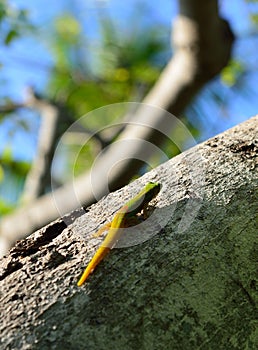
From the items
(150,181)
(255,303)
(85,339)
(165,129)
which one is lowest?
(255,303)

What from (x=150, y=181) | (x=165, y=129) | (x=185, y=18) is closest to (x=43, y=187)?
(x=165, y=129)

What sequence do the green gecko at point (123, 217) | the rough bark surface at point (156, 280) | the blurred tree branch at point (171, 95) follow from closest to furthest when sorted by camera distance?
the rough bark surface at point (156, 280) < the green gecko at point (123, 217) < the blurred tree branch at point (171, 95)

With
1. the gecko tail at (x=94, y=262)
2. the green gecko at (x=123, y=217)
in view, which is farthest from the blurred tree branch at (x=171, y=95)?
the gecko tail at (x=94, y=262)

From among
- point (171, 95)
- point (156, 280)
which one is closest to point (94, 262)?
point (156, 280)

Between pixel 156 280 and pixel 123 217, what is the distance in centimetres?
22

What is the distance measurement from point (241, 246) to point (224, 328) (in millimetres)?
174

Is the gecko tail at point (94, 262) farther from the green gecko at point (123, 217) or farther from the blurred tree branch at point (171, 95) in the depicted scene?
the blurred tree branch at point (171, 95)

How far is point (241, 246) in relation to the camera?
3.82 feet

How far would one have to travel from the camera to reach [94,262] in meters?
1.11

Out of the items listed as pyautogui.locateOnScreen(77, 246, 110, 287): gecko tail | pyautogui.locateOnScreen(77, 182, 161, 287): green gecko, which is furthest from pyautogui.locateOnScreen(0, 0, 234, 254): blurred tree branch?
pyautogui.locateOnScreen(77, 246, 110, 287): gecko tail

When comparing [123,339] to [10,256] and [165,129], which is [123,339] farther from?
[165,129]

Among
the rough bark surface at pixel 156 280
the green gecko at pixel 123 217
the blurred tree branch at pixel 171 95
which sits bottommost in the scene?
the rough bark surface at pixel 156 280

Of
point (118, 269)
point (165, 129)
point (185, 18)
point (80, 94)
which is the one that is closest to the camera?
point (118, 269)

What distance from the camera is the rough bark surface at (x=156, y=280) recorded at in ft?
3.31
